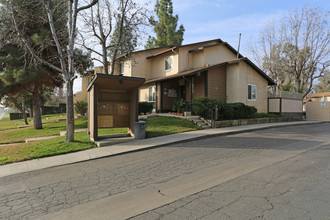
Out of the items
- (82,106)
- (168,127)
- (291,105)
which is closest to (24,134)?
(82,106)

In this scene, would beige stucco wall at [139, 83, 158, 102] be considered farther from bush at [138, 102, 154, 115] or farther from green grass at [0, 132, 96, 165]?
green grass at [0, 132, 96, 165]

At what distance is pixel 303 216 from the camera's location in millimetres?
2879

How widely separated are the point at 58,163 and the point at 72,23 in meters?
7.16

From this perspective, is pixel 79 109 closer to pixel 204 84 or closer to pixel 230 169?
pixel 204 84

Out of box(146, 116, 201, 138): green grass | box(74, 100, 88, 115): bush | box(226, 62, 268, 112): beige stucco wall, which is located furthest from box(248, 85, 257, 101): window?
box(74, 100, 88, 115): bush

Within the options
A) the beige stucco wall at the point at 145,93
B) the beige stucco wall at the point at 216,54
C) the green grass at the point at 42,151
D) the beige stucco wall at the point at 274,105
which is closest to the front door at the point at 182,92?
the beige stucco wall at the point at 145,93

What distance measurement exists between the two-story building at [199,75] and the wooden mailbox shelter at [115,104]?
677 centimetres

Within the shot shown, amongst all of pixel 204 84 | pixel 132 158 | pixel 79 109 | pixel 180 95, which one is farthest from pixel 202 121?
pixel 79 109

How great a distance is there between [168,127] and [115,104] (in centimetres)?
357

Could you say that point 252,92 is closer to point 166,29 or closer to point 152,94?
point 152,94

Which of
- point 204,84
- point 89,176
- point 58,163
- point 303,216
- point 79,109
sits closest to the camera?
point 303,216

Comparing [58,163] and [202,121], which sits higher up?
[202,121]

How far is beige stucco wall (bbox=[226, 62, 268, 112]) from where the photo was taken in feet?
57.0

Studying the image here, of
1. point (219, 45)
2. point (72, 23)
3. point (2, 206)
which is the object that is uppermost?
point (219, 45)
